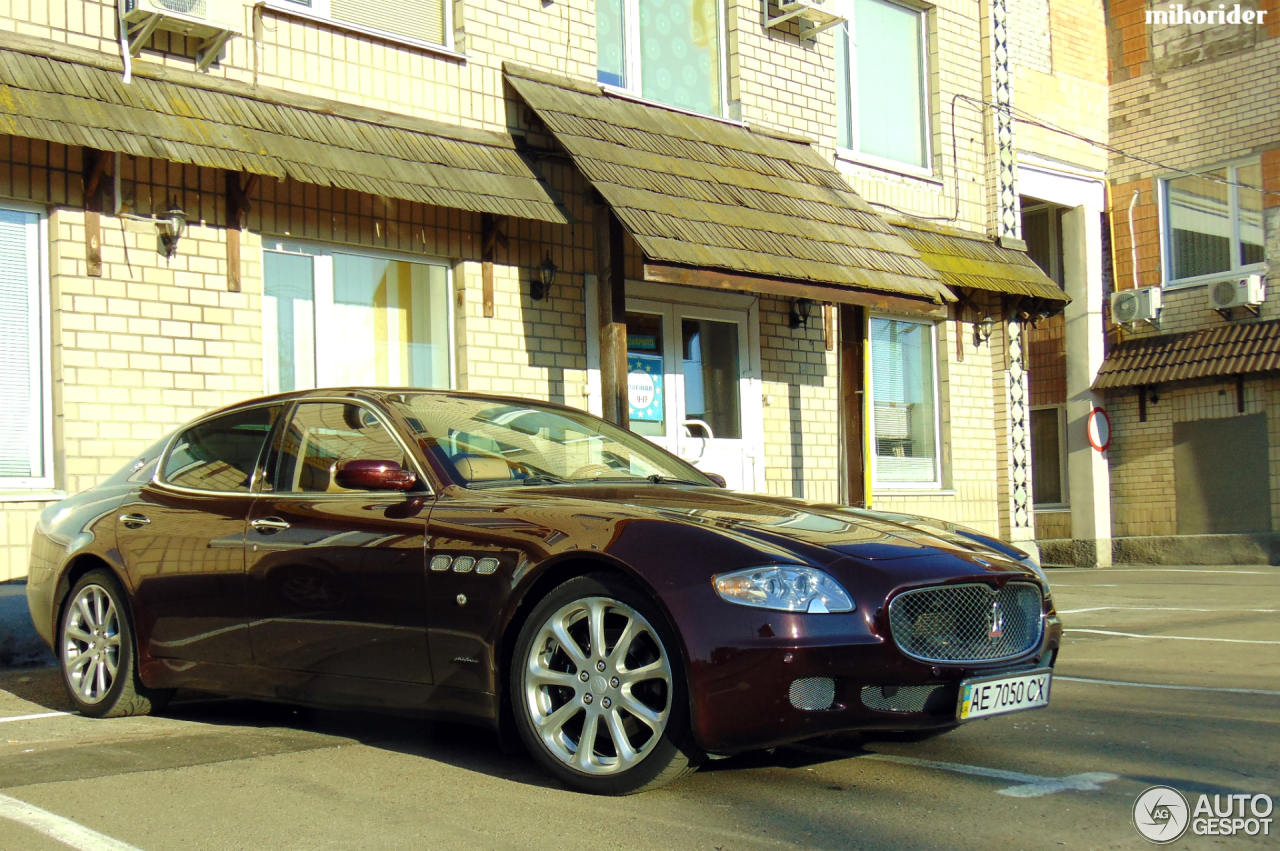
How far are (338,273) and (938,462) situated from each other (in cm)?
759

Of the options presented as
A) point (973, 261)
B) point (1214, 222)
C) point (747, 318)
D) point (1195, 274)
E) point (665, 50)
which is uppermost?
point (665, 50)

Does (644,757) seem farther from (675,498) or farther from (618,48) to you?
(618,48)

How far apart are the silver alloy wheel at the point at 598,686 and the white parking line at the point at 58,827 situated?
4.26ft

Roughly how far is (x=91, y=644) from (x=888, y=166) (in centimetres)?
1041

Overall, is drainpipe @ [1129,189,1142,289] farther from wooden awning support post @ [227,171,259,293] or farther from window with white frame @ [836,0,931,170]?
wooden awning support post @ [227,171,259,293]

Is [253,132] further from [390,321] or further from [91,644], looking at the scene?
[91,644]

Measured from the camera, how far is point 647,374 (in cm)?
1169

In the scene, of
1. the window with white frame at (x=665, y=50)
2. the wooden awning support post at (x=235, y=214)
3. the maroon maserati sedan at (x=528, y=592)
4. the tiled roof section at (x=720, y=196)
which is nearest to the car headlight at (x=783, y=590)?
the maroon maserati sedan at (x=528, y=592)

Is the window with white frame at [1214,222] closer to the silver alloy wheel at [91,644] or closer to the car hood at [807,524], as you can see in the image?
the car hood at [807,524]

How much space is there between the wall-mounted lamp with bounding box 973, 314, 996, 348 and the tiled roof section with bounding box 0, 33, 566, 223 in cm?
678

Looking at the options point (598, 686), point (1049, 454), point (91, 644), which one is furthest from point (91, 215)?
point (1049, 454)

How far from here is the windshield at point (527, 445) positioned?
5148 millimetres

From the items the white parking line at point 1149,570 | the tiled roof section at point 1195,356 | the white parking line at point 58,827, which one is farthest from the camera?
the tiled roof section at point 1195,356

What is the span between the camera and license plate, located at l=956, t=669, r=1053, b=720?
4.20m
